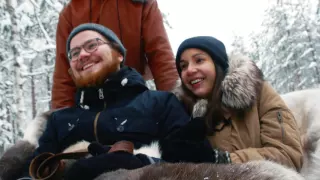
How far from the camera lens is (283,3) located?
867 inches

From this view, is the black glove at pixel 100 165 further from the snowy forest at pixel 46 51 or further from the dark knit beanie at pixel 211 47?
the snowy forest at pixel 46 51

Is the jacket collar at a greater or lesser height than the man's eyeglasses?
lesser

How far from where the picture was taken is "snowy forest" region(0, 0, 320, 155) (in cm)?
1334

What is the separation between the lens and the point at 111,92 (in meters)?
3.16

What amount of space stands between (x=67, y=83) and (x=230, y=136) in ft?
6.42

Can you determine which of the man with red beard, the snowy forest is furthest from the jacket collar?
the snowy forest

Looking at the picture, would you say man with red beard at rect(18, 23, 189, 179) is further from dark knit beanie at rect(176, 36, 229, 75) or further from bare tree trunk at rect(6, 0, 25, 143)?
bare tree trunk at rect(6, 0, 25, 143)

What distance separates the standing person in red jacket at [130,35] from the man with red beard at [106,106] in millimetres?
639

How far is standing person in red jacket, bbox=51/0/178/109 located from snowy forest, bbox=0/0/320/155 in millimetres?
5979

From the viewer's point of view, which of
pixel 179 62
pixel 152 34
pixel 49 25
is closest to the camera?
pixel 179 62

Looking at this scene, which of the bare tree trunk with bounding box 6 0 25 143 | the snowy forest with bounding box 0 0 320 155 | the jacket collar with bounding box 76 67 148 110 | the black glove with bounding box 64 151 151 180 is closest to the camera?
the black glove with bounding box 64 151 151 180

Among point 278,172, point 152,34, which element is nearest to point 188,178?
point 278,172

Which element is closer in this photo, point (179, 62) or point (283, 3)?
point (179, 62)

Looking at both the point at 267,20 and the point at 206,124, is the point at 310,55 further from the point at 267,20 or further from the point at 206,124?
the point at 206,124
